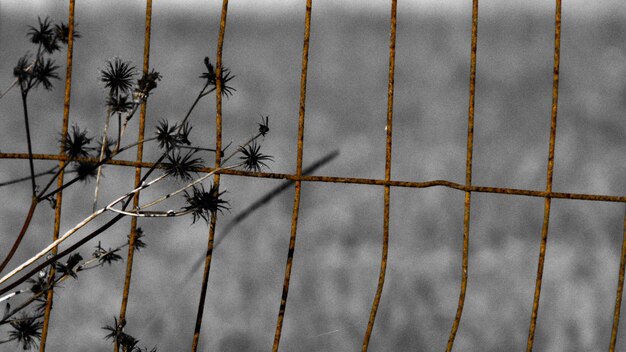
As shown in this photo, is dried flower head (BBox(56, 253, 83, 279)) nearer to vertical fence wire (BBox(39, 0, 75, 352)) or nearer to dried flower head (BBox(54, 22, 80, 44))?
vertical fence wire (BBox(39, 0, 75, 352))

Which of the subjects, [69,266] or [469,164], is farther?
[469,164]

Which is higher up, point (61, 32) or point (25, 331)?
point (61, 32)

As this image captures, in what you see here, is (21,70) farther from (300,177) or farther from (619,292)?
(619,292)

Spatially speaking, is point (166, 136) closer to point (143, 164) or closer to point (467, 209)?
point (143, 164)

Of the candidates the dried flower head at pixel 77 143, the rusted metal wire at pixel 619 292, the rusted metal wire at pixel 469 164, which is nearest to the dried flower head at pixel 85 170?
the dried flower head at pixel 77 143

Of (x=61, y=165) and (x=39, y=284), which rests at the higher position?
(x=61, y=165)

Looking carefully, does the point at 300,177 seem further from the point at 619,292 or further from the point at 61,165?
the point at 619,292

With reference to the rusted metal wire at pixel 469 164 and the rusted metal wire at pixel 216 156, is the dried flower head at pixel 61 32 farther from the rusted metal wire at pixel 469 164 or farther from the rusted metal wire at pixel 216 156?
the rusted metal wire at pixel 469 164

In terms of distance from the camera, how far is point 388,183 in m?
2.64

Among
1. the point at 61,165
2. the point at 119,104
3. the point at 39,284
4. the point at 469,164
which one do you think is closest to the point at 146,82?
the point at 119,104

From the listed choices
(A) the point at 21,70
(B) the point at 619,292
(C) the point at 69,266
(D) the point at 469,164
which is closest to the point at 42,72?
(A) the point at 21,70

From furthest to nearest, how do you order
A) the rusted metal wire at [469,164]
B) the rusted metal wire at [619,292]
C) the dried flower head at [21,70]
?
the rusted metal wire at [619,292] < the rusted metal wire at [469,164] < the dried flower head at [21,70]

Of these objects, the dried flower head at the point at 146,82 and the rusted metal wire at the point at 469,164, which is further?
the rusted metal wire at the point at 469,164

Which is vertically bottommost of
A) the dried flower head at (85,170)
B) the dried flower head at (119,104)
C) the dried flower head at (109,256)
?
the dried flower head at (109,256)
